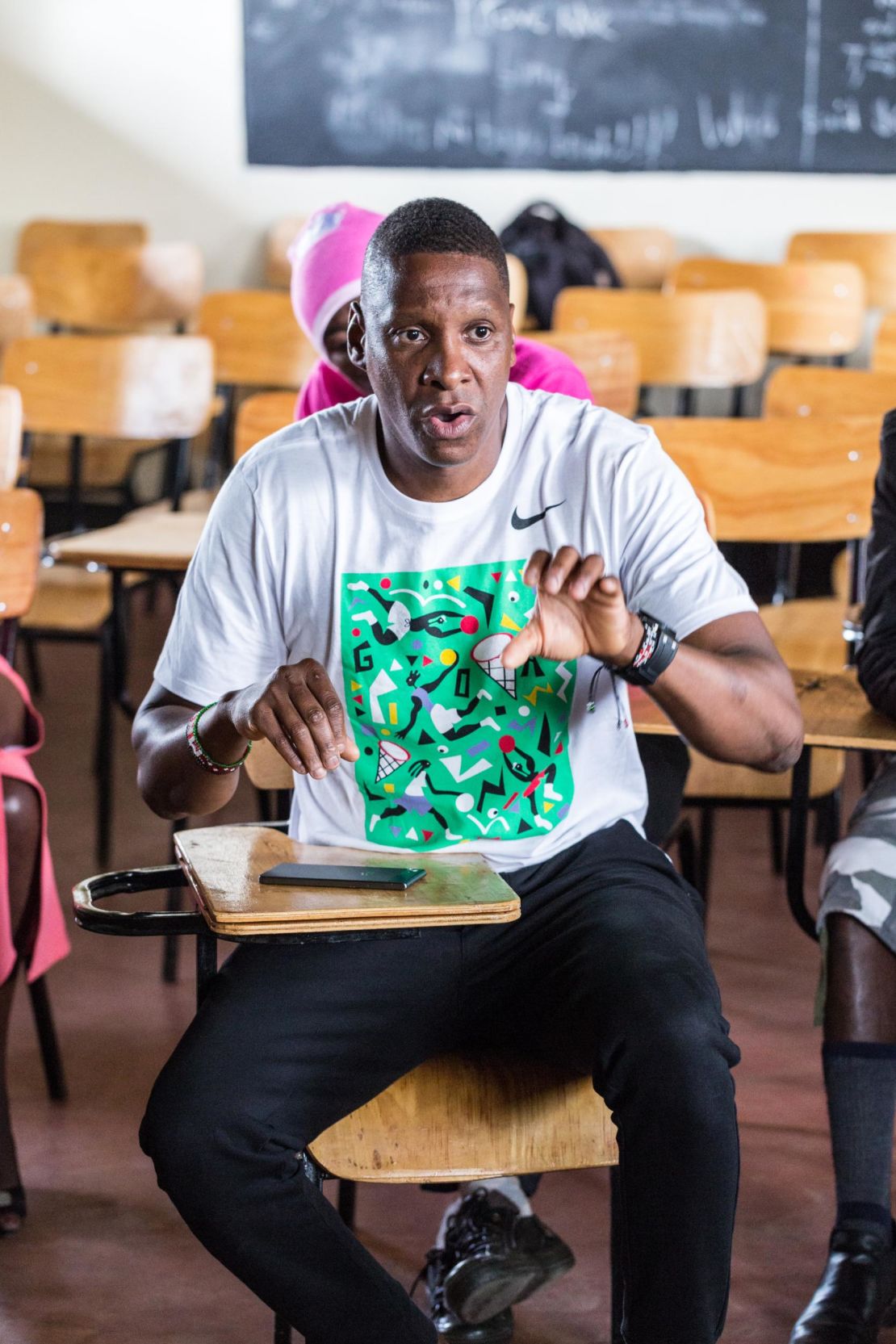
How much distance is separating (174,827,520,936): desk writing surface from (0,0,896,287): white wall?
16.5ft

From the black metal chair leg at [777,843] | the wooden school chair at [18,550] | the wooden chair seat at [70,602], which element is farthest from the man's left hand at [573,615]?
the wooden chair seat at [70,602]

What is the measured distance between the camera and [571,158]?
6.18 m

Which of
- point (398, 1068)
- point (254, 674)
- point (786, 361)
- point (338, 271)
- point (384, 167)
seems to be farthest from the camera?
point (384, 167)

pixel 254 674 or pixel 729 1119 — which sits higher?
pixel 254 674

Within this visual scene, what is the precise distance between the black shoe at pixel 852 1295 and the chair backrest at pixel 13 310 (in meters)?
4.08

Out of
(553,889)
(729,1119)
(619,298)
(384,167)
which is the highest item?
(384,167)

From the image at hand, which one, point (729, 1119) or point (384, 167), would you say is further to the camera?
point (384, 167)

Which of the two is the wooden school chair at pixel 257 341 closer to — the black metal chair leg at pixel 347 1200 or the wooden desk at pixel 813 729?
the wooden desk at pixel 813 729

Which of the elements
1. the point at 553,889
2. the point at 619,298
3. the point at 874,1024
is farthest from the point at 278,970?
the point at 619,298

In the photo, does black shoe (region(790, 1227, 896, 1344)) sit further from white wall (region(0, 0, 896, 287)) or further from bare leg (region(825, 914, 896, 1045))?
white wall (region(0, 0, 896, 287))

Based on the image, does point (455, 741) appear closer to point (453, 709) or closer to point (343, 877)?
point (453, 709)

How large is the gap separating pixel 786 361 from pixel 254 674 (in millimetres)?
4527

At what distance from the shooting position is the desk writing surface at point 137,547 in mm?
2793

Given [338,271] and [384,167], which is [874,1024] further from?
[384,167]
